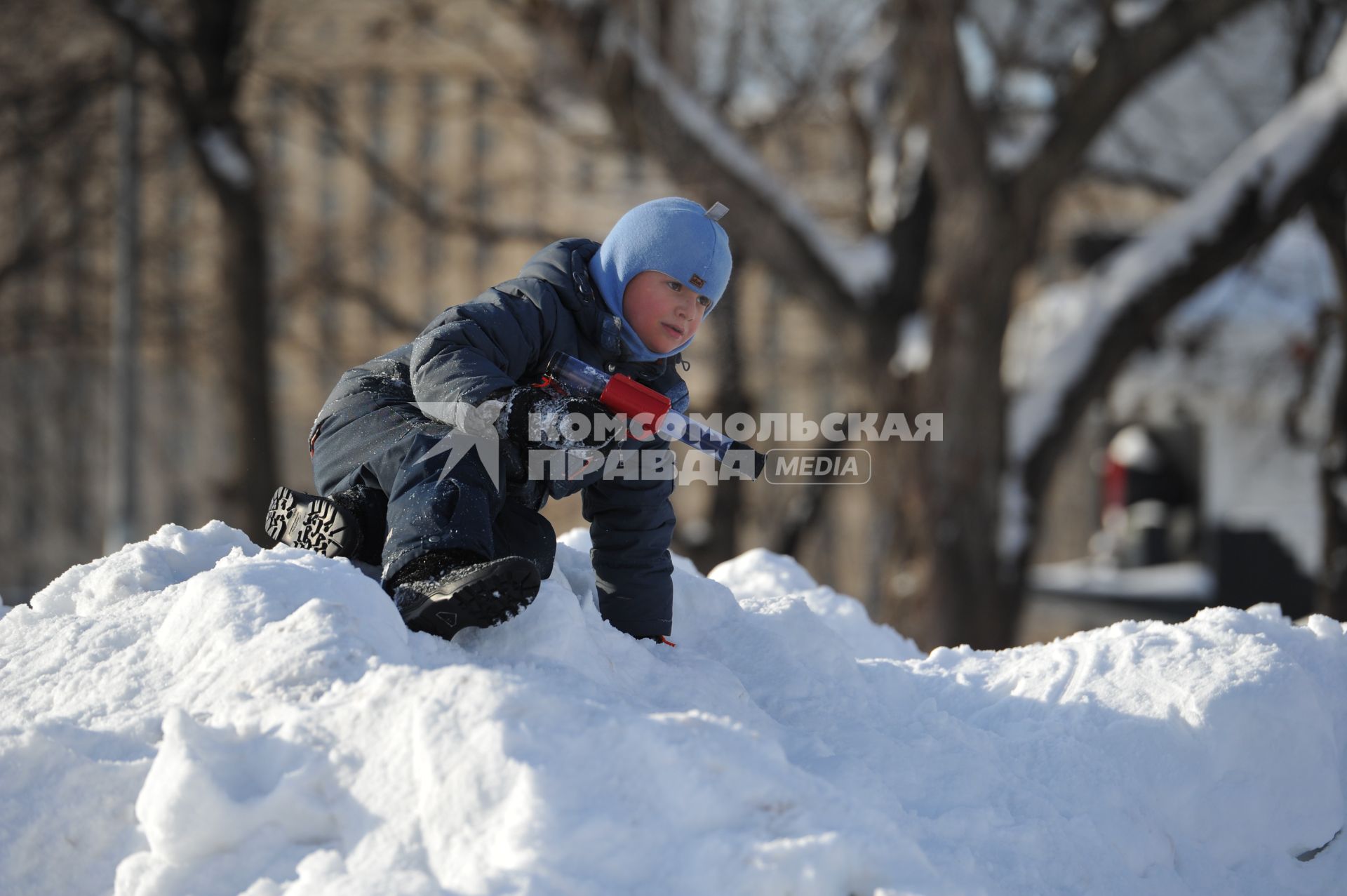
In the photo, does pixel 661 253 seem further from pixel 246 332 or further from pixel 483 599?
pixel 246 332

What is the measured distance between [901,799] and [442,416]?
3.61 ft

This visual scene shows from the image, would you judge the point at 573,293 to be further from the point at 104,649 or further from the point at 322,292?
the point at 322,292

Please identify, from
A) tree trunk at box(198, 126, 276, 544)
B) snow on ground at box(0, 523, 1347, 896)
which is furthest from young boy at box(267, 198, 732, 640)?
tree trunk at box(198, 126, 276, 544)

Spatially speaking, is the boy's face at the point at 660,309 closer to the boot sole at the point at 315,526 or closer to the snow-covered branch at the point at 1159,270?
the boot sole at the point at 315,526

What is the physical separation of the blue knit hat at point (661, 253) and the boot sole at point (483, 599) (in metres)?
0.92

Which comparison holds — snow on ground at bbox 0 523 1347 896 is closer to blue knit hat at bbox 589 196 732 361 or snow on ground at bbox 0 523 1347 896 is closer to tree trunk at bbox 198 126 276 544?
blue knit hat at bbox 589 196 732 361

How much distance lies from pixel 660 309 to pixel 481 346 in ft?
1.57

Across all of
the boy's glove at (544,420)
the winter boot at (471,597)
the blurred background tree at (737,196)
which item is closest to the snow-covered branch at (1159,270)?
the blurred background tree at (737,196)

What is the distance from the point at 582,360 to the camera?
2834 mm

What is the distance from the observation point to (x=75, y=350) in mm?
12438

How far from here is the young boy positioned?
2.39 metres

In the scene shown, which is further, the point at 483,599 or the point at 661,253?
the point at 661,253

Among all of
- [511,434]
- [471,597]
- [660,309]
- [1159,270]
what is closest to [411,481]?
[511,434]

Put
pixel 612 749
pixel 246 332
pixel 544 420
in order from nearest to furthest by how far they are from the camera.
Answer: pixel 612 749
pixel 544 420
pixel 246 332
